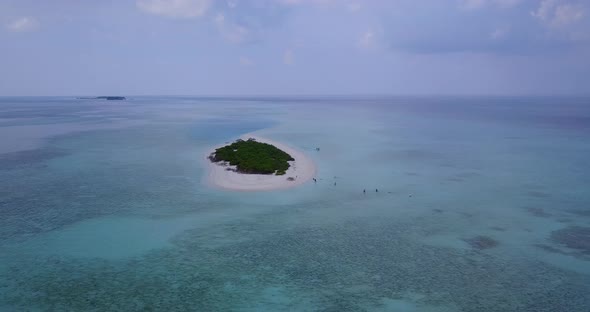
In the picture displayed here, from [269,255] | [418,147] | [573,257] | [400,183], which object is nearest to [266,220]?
[269,255]

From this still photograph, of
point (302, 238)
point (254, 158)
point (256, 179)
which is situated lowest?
point (302, 238)

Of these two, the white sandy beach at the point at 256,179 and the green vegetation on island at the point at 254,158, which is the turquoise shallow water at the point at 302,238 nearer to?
the white sandy beach at the point at 256,179

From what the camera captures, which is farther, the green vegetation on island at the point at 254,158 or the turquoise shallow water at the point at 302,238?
the green vegetation on island at the point at 254,158

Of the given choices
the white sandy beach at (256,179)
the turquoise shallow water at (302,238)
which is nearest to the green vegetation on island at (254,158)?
the white sandy beach at (256,179)

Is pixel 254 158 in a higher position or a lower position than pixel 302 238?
higher

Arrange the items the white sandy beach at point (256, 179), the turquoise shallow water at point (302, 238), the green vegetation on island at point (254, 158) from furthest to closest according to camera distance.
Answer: the green vegetation on island at point (254, 158) < the white sandy beach at point (256, 179) < the turquoise shallow water at point (302, 238)

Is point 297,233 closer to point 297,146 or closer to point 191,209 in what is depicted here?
point 191,209

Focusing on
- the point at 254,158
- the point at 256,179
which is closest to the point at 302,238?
the point at 256,179

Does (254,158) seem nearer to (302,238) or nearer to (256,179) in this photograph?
(256,179)
